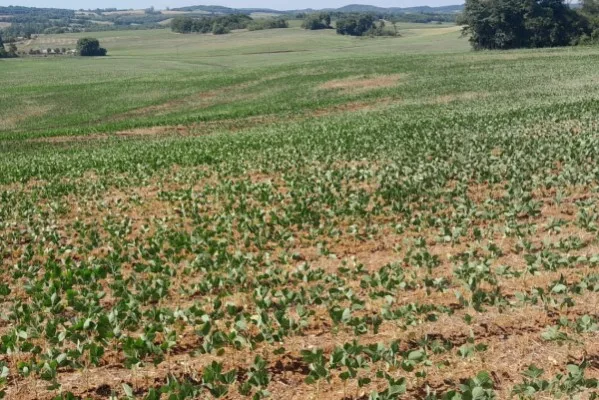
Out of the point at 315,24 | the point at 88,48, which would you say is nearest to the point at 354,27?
the point at 315,24

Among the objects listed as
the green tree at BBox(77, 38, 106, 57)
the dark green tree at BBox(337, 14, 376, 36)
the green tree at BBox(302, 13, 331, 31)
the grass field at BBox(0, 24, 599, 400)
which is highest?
the green tree at BBox(302, 13, 331, 31)

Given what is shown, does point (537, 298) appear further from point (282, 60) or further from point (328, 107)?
point (282, 60)

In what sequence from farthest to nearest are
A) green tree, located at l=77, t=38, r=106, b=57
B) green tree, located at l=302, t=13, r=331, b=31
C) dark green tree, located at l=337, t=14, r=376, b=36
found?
green tree, located at l=302, t=13, r=331, b=31
dark green tree, located at l=337, t=14, r=376, b=36
green tree, located at l=77, t=38, r=106, b=57

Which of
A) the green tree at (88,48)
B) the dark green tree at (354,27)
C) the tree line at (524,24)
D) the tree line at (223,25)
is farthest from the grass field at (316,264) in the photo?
the tree line at (223,25)

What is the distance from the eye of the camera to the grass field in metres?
6.05

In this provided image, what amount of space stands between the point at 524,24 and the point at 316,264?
8942 centimetres

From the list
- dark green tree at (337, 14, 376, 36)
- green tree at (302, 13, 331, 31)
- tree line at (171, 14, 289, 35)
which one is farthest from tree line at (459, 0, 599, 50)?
tree line at (171, 14, 289, 35)

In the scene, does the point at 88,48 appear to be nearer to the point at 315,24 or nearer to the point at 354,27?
the point at 315,24

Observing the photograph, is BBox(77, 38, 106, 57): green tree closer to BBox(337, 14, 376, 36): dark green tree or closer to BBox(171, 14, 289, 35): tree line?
BBox(171, 14, 289, 35): tree line

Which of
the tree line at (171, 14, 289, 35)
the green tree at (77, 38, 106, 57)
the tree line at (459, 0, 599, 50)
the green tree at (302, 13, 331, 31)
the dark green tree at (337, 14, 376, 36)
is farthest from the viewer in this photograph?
the tree line at (171, 14, 289, 35)

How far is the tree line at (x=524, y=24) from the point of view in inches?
3442

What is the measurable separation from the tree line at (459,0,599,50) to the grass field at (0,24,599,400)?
67592 mm

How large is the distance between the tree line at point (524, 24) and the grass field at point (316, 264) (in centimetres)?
6759

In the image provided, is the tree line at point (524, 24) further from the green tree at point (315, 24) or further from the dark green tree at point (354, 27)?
the green tree at point (315, 24)
